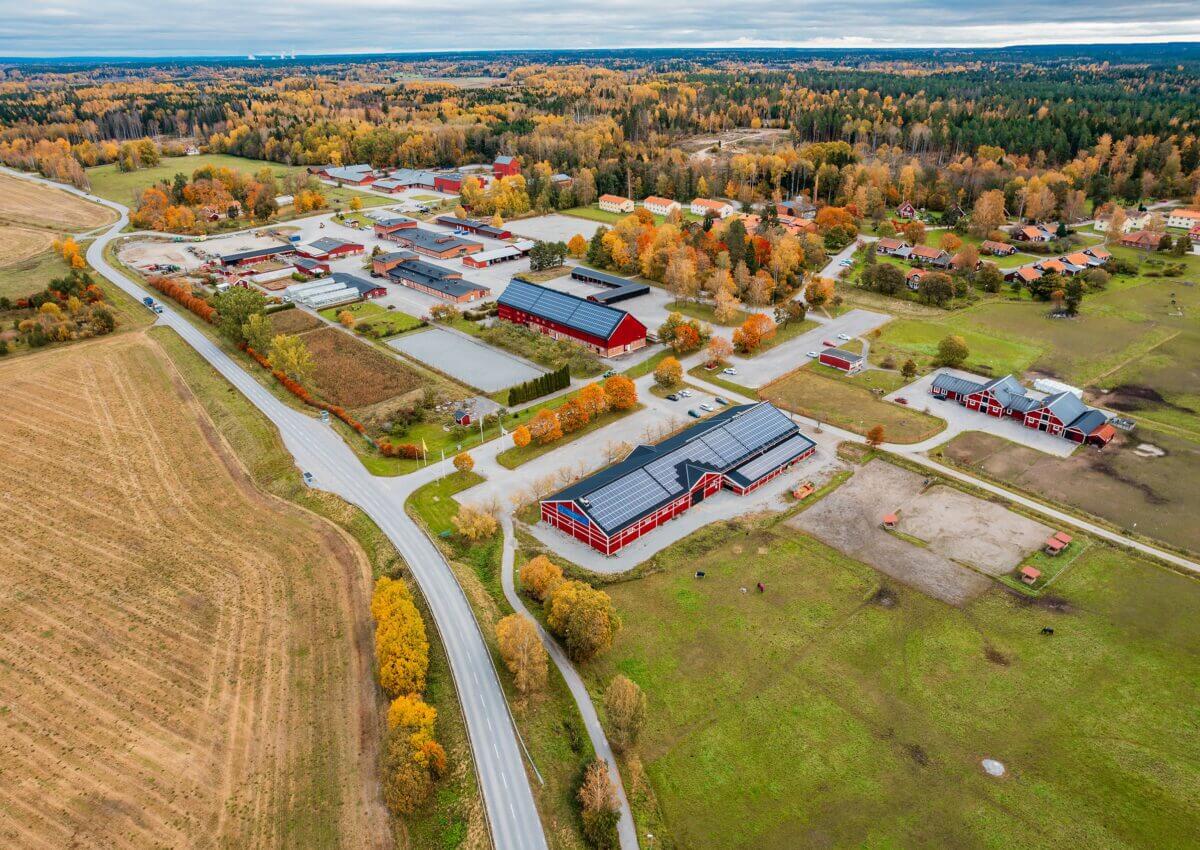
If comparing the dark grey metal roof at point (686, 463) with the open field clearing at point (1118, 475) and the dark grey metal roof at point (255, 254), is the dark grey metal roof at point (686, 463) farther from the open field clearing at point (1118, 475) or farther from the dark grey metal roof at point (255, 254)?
the dark grey metal roof at point (255, 254)

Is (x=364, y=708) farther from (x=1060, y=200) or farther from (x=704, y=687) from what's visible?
(x=1060, y=200)

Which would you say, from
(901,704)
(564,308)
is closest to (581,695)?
(901,704)

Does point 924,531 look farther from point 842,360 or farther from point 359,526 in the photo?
point 359,526

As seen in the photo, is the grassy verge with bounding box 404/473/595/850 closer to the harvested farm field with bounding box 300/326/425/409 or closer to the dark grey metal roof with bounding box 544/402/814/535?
the dark grey metal roof with bounding box 544/402/814/535

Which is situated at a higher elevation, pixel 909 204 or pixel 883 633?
pixel 909 204

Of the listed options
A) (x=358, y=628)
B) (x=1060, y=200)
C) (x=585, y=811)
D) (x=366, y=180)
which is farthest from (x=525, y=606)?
(x=366, y=180)

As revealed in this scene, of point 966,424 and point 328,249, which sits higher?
point 328,249
